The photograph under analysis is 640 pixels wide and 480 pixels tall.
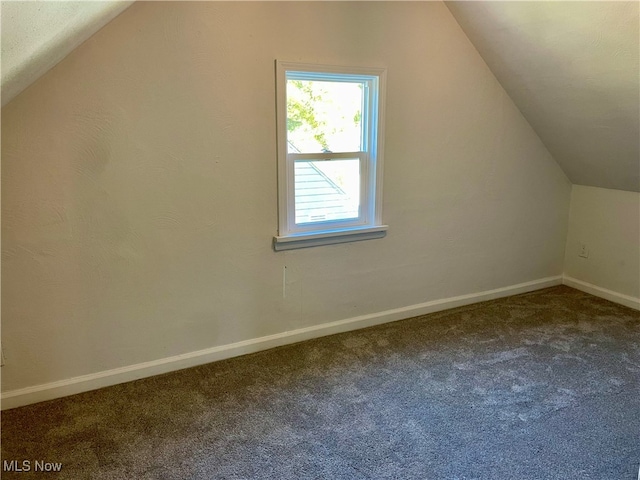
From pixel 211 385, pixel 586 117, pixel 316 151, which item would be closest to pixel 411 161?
pixel 316 151

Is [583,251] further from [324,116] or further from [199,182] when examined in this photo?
[199,182]

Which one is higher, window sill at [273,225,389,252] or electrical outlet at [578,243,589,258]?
window sill at [273,225,389,252]

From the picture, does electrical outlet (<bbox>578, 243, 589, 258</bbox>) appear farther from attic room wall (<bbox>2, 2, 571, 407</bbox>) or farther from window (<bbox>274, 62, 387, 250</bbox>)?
window (<bbox>274, 62, 387, 250</bbox>)

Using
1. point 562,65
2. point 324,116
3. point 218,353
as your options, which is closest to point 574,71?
point 562,65

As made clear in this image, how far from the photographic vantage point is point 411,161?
3238mm

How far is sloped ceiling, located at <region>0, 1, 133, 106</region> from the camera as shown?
1.23m

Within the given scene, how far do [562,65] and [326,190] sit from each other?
1.64m

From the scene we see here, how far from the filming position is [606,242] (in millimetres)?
3877

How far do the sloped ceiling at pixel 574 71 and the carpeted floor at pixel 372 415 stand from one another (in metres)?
1.32

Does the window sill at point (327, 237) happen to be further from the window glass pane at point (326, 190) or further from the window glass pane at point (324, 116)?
the window glass pane at point (324, 116)

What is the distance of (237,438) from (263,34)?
2.09 meters

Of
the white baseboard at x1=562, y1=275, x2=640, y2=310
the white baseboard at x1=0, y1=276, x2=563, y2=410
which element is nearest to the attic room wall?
the white baseboard at x1=0, y1=276, x2=563, y2=410

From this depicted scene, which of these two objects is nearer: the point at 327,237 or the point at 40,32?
the point at 40,32

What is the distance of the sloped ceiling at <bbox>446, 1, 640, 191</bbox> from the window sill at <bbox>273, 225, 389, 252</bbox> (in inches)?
55.2
